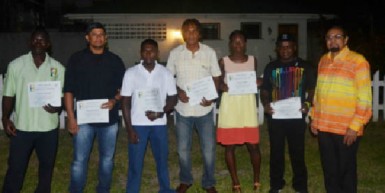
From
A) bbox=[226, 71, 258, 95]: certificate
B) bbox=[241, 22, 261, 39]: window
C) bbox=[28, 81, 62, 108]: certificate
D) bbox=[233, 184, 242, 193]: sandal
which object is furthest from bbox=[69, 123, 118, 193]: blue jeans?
bbox=[241, 22, 261, 39]: window

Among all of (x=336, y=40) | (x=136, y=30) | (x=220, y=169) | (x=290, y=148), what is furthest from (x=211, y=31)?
(x=336, y=40)

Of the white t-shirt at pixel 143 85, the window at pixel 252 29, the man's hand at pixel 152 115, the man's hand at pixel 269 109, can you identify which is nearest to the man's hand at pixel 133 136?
the white t-shirt at pixel 143 85

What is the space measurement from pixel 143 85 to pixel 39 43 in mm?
1211

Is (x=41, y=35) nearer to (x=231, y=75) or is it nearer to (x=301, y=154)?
(x=231, y=75)

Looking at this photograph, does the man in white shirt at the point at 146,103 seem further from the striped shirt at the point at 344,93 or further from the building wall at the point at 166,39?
the building wall at the point at 166,39

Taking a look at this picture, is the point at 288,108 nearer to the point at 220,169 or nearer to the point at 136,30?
the point at 220,169

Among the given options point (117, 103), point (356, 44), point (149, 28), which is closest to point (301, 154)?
point (117, 103)

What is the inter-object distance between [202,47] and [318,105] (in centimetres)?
152

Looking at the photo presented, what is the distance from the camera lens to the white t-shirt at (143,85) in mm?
5367

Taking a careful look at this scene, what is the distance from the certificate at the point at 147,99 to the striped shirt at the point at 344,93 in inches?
72.0

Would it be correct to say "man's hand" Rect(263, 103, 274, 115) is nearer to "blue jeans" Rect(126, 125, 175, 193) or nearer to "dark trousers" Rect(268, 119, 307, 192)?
"dark trousers" Rect(268, 119, 307, 192)

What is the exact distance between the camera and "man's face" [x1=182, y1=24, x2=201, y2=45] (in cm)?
Result: 566

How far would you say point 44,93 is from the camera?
519 centimetres

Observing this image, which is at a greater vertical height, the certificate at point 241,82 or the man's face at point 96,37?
the man's face at point 96,37
